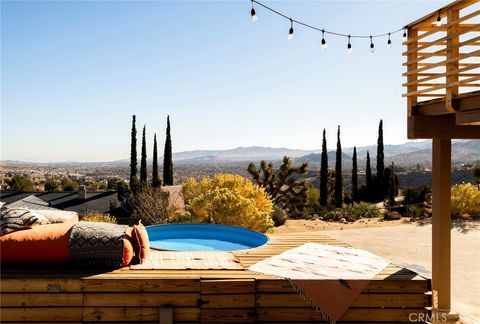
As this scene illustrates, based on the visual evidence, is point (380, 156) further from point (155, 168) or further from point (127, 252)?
point (127, 252)

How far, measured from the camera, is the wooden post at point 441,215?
512 centimetres

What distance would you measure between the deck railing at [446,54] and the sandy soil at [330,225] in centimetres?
938

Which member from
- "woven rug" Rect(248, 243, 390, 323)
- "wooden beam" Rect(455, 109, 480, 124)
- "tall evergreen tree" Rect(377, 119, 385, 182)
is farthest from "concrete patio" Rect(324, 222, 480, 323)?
"tall evergreen tree" Rect(377, 119, 385, 182)

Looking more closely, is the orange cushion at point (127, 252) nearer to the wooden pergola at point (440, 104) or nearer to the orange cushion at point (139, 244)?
the orange cushion at point (139, 244)

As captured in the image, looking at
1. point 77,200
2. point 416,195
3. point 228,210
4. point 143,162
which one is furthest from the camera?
point 143,162

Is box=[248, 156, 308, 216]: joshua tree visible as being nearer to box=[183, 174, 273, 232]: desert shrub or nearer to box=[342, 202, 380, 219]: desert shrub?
box=[342, 202, 380, 219]: desert shrub

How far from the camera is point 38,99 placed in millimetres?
28922

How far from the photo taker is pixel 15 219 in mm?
4020

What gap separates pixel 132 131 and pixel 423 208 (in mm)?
19481

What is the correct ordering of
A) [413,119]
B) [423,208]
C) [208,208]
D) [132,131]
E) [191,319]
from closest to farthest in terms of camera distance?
1. [191,319]
2. [413,119]
3. [208,208]
4. [423,208]
5. [132,131]

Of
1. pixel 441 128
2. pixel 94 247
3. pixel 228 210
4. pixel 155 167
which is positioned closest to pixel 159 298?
pixel 94 247

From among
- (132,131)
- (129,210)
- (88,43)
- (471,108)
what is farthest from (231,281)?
(132,131)

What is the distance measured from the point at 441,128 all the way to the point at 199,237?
480cm

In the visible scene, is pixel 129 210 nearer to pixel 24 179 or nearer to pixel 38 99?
pixel 38 99
